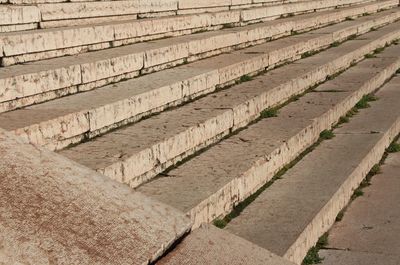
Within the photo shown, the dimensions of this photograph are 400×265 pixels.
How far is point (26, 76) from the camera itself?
385cm

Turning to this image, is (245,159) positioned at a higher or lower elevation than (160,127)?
lower

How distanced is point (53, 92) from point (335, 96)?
9.80 feet

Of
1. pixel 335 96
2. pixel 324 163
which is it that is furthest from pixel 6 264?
pixel 335 96

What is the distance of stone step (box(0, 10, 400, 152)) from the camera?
3.39m

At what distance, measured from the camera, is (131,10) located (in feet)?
22.1

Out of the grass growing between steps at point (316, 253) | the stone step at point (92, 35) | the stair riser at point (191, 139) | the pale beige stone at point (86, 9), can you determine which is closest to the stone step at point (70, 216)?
the stair riser at point (191, 139)

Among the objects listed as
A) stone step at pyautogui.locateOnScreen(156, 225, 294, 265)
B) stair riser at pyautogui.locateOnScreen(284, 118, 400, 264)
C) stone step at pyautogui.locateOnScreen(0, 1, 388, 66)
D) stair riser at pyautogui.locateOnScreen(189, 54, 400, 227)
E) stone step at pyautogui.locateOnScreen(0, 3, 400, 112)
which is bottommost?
stair riser at pyautogui.locateOnScreen(284, 118, 400, 264)

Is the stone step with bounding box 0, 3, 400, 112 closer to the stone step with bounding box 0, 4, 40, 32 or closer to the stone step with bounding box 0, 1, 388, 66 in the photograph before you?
the stone step with bounding box 0, 1, 388, 66

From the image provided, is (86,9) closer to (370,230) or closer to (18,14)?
(18,14)

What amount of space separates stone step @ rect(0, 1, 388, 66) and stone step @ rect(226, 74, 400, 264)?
208cm

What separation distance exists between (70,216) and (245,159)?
1.81 m

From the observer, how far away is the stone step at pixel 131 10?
5562mm

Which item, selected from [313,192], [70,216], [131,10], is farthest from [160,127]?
[131,10]

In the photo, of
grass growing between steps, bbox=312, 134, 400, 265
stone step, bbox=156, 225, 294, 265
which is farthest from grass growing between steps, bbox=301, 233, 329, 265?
stone step, bbox=156, 225, 294, 265
